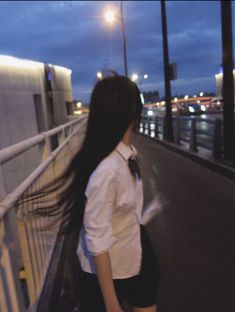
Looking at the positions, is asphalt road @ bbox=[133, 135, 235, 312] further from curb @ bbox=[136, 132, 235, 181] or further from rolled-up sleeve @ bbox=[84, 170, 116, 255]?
rolled-up sleeve @ bbox=[84, 170, 116, 255]

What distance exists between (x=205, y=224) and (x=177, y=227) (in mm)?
418

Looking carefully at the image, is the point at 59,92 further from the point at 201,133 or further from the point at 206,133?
the point at 206,133

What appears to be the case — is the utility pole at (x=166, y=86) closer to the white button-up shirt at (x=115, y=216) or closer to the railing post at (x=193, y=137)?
the railing post at (x=193, y=137)

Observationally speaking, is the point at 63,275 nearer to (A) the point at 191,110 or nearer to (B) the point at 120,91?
(B) the point at 120,91

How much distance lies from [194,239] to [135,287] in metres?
3.72

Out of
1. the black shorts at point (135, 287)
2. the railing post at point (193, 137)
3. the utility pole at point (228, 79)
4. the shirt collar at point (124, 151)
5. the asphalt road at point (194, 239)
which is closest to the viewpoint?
the shirt collar at point (124, 151)

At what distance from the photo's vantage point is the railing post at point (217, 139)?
37.0 feet

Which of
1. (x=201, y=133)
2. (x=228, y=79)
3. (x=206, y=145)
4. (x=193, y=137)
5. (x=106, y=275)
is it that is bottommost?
(x=206, y=145)

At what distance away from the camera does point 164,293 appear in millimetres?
4184

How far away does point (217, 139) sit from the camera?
11375 mm

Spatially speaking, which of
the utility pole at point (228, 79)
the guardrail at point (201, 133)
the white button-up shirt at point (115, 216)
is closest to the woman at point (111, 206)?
the white button-up shirt at point (115, 216)

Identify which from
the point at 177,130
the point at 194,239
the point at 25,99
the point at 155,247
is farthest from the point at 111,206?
the point at 25,99

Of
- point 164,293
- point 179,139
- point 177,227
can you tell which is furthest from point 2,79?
point 164,293

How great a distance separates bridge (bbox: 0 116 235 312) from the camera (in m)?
2.72
